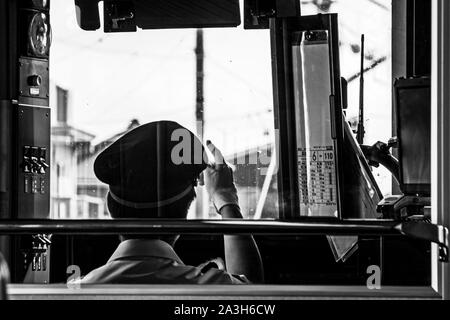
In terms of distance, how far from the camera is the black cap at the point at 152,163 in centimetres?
281

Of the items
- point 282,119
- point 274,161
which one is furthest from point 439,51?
point 274,161

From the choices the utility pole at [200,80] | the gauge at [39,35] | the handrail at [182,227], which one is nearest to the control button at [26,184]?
the gauge at [39,35]

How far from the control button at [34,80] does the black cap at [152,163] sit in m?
0.42

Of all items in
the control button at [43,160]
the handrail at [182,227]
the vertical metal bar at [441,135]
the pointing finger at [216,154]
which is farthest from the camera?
the pointing finger at [216,154]

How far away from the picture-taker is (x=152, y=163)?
2.90 m

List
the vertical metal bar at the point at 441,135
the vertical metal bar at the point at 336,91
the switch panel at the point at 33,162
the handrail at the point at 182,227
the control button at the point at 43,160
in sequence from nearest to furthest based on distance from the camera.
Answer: the vertical metal bar at the point at 441,135 < the handrail at the point at 182,227 < the vertical metal bar at the point at 336,91 < the switch panel at the point at 33,162 < the control button at the point at 43,160

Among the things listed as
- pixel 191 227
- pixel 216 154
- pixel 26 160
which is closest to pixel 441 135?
pixel 191 227

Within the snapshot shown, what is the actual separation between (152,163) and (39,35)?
706 millimetres

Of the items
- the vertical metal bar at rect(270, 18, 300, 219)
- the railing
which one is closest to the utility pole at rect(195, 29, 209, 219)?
the vertical metal bar at rect(270, 18, 300, 219)

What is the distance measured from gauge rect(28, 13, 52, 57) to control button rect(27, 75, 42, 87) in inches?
3.7

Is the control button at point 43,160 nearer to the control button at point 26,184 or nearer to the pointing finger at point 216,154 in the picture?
the control button at point 26,184

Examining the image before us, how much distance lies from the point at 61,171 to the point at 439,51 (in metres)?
1.74

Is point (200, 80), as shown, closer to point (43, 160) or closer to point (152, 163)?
point (152, 163)

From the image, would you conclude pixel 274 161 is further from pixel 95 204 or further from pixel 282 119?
pixel 95 204
